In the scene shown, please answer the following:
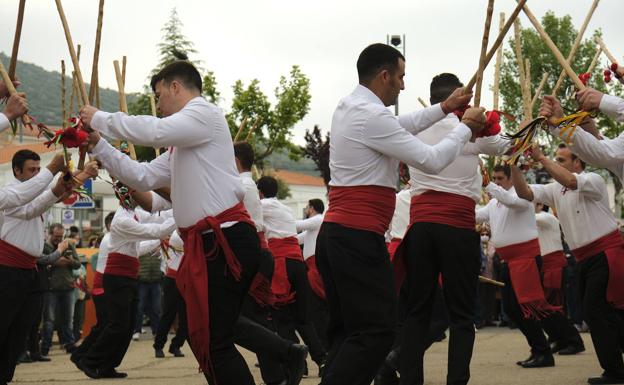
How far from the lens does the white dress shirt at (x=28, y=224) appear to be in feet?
25.9

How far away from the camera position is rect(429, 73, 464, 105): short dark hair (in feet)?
24.9

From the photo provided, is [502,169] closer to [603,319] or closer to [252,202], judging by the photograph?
[603,319]

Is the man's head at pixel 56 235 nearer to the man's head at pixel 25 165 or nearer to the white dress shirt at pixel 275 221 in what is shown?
the white dress shirt at pixel 275 221

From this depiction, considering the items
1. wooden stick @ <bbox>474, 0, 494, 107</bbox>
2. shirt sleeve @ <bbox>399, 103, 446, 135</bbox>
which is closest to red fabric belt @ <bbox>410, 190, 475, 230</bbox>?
shirt sleeve @ <bbox>399, 103, 446, 135</bbox>

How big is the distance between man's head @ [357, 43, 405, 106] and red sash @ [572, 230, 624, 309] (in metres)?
3.22

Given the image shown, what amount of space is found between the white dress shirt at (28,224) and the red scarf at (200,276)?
2262 mm

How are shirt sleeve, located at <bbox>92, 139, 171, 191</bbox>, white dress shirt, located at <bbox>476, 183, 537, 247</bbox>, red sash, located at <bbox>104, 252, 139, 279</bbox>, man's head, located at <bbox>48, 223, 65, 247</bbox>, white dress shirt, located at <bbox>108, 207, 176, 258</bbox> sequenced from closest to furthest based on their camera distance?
shirt sleeve, located at <bbox>92, 139, 171, 191</bbox> → white dress shirt, located at <bbox>476, 183, 537, 247</bbox> → white dress shirt, located at <bbox>108, 207, 176, 258</bbox> → red sash, located at <bbox>104, 252, 139, 279</bbox> → man's head, located at <bbox>48, 223, 65, 247</bbox>

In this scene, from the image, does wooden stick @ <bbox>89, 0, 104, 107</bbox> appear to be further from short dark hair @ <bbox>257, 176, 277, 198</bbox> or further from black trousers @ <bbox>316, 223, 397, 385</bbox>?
short dark hair @ <bbox>257, 176, 277, 198</bbox>

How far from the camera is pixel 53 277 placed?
15359 millimetres

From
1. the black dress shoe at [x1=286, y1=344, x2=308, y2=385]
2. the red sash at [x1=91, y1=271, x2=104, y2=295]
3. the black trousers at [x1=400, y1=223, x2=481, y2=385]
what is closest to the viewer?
the black trousers at [x1=400, y1=223, x2=481, y2=385]

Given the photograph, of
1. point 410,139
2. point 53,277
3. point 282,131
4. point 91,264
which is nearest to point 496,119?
point 410,139

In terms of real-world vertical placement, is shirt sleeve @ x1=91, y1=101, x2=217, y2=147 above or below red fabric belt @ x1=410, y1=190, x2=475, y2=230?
above

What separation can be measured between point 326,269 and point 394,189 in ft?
2.15

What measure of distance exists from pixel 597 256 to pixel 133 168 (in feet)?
14.4
